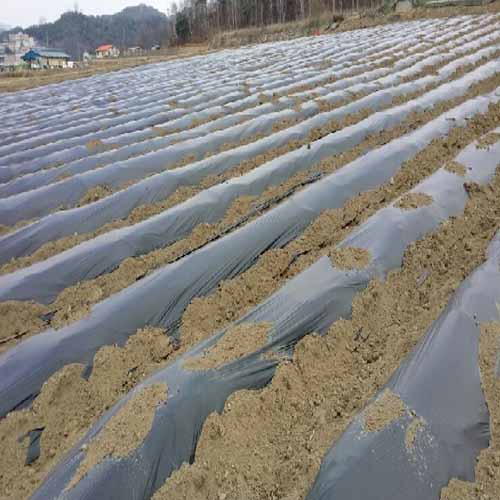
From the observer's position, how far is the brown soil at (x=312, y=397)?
157cm

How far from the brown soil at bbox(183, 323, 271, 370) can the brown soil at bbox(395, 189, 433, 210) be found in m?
1.52

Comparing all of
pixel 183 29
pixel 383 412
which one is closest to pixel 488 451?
pixel 383 412

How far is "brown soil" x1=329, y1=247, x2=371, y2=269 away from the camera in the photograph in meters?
2.47

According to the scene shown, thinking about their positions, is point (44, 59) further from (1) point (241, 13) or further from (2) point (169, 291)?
(2) point (169, 291)

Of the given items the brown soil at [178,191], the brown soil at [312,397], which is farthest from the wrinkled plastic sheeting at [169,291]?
the brown soil at [178,191]

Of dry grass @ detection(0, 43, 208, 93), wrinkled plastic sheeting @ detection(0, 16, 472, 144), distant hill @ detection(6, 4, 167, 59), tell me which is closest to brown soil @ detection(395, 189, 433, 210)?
wrinkled plastic sheeting @ detection(0, 16, 472, 144)

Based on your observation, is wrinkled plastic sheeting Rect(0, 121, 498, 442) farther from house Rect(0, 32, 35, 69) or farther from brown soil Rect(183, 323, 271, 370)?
house Rect(0, 32, 35, 69)

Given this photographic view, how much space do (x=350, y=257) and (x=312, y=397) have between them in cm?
96

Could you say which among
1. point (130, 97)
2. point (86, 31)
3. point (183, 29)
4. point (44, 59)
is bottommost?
point (130, 97)

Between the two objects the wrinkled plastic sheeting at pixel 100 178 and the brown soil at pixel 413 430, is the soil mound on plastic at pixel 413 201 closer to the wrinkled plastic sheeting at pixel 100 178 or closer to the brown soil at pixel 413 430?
the wrinkled plastic sheeting at pixel 100 178

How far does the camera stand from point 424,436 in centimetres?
151

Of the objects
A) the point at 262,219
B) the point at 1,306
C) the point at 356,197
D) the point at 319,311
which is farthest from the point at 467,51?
the point at 1,306

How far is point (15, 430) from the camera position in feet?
6.11

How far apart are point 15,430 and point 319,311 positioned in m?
1.49
